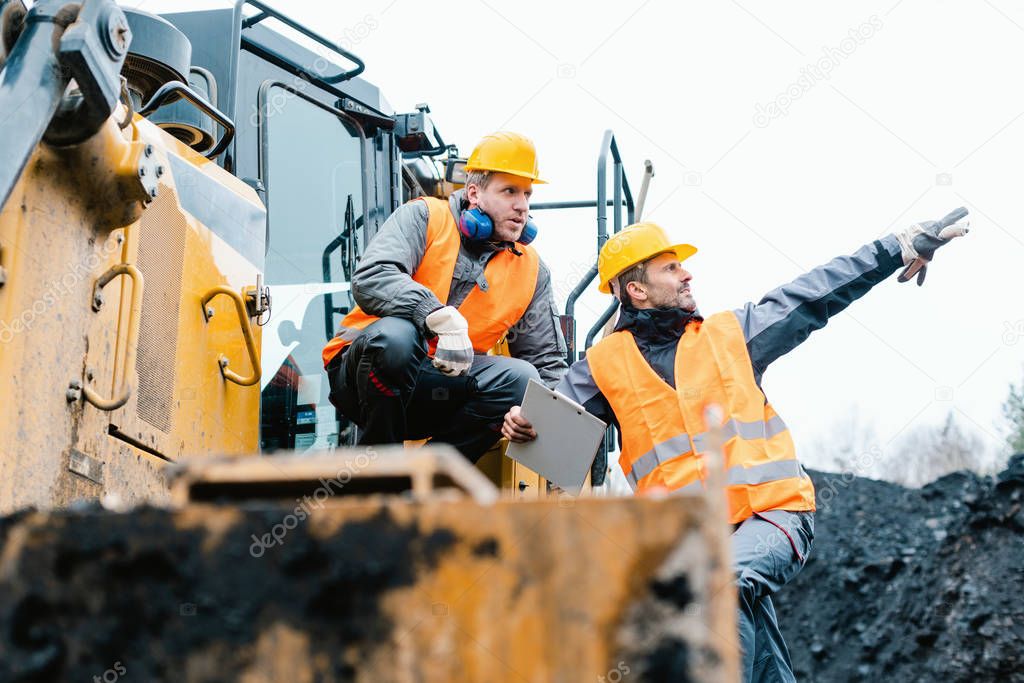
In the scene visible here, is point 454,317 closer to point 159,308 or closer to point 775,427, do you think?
point 159,308

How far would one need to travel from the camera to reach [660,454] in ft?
10.6

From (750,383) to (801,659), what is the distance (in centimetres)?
658

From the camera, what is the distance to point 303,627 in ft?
3.01

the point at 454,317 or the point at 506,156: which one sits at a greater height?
the point at 506,156

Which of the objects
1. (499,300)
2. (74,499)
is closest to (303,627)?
(74,499)

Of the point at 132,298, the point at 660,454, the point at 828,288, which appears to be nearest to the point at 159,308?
the point at 132,298

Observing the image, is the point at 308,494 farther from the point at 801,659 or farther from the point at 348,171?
the point at 801,659

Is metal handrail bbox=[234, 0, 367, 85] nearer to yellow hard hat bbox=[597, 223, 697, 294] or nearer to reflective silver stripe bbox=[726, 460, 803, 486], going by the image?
yellow hard hat bbox=[597, 223, 697, 294]

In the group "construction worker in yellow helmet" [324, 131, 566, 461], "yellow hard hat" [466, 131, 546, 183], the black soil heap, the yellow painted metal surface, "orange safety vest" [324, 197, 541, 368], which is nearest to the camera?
the yellow painted metal surface

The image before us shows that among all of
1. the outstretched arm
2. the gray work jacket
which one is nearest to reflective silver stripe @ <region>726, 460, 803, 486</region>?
the outstretched arm

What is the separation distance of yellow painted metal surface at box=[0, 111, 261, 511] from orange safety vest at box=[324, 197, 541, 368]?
2.20 ft

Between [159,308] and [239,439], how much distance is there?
556 millimetres

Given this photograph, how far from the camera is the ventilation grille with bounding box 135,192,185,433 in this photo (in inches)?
107

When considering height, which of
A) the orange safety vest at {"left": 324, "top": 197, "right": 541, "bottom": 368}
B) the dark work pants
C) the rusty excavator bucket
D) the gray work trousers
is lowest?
the rusty excavator bucket
